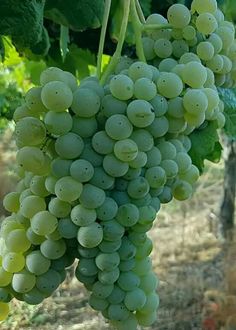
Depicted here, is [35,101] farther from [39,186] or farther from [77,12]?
[77,12]

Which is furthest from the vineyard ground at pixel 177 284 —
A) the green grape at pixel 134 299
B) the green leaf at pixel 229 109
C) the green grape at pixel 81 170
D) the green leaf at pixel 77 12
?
the green grape at pixel 81 170

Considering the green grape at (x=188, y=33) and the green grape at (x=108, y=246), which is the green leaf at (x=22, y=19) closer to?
the green grape at (x=188, y=33)

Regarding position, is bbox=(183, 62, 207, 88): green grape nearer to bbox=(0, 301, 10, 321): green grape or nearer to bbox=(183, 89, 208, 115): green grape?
bbox=(183, 89, 208, 115): green grape

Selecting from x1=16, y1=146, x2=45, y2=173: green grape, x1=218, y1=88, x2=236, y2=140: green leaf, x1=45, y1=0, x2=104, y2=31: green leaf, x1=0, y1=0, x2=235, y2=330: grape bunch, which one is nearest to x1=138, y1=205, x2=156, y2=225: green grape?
x1=0, y1=0, x2=235, y2=330: grape bunch

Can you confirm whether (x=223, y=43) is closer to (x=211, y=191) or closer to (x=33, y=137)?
(x=33, y=137)

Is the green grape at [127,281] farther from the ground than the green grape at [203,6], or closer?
closer

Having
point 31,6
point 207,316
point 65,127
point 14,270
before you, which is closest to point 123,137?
point 65,127

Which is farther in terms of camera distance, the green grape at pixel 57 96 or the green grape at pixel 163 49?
the green grape at pixel 163 49
